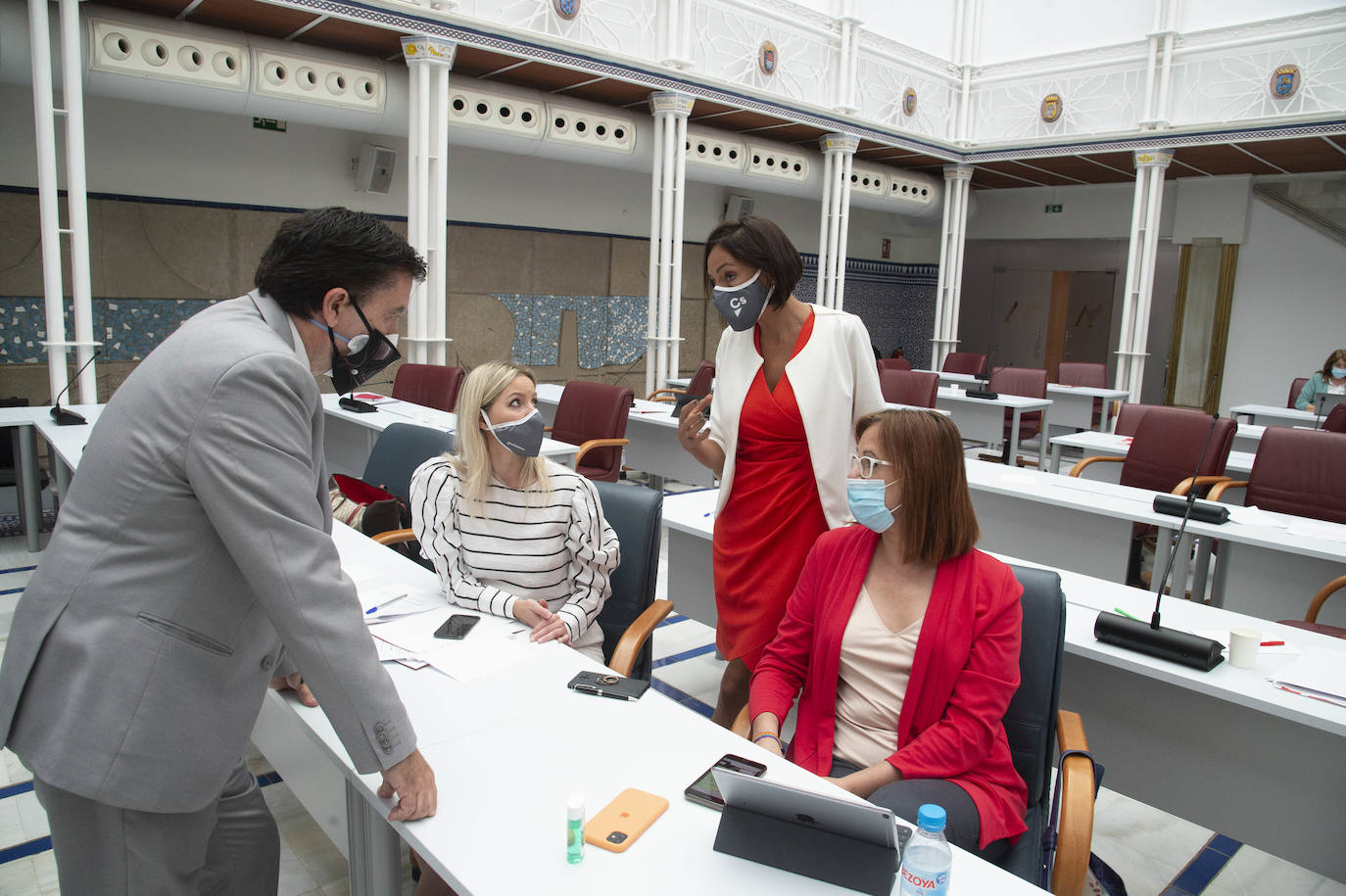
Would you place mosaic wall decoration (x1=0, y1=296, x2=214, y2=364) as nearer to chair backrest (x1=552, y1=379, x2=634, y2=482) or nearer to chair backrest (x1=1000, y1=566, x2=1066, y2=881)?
chair backrest (x1=552, y1=379, x2=634, y2=482)

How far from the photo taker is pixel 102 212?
705cm

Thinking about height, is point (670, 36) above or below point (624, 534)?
above

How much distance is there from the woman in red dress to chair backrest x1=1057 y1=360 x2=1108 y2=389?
310 inches

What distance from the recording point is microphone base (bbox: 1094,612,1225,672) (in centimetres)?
212

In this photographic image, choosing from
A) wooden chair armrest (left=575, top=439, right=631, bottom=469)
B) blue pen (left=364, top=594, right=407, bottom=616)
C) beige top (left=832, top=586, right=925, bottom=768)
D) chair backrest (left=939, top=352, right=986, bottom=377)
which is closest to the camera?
beige top (left=832, top=586, right=925, bottom=768)

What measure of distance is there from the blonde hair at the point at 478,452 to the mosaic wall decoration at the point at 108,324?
5123mm

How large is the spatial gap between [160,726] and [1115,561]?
391cm

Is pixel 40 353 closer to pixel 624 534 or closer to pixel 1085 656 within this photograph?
pixel 624 534

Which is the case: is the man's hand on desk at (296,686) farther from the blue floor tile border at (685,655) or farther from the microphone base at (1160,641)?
the blue floor tile border at (685,655)

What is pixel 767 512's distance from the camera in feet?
8.04

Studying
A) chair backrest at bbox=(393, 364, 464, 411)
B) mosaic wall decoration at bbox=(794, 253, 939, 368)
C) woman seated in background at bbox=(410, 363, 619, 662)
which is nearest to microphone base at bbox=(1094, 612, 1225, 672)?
woman seated in background at bbox=(410, 363, 619, 662)

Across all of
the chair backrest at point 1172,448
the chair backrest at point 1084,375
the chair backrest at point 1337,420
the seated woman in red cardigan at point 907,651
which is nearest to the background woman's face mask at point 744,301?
the seated woman in red cardigan at point 907,651

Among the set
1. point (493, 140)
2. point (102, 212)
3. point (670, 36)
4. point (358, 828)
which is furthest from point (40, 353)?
point (358, 828)

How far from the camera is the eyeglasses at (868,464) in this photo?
200 centimetres
